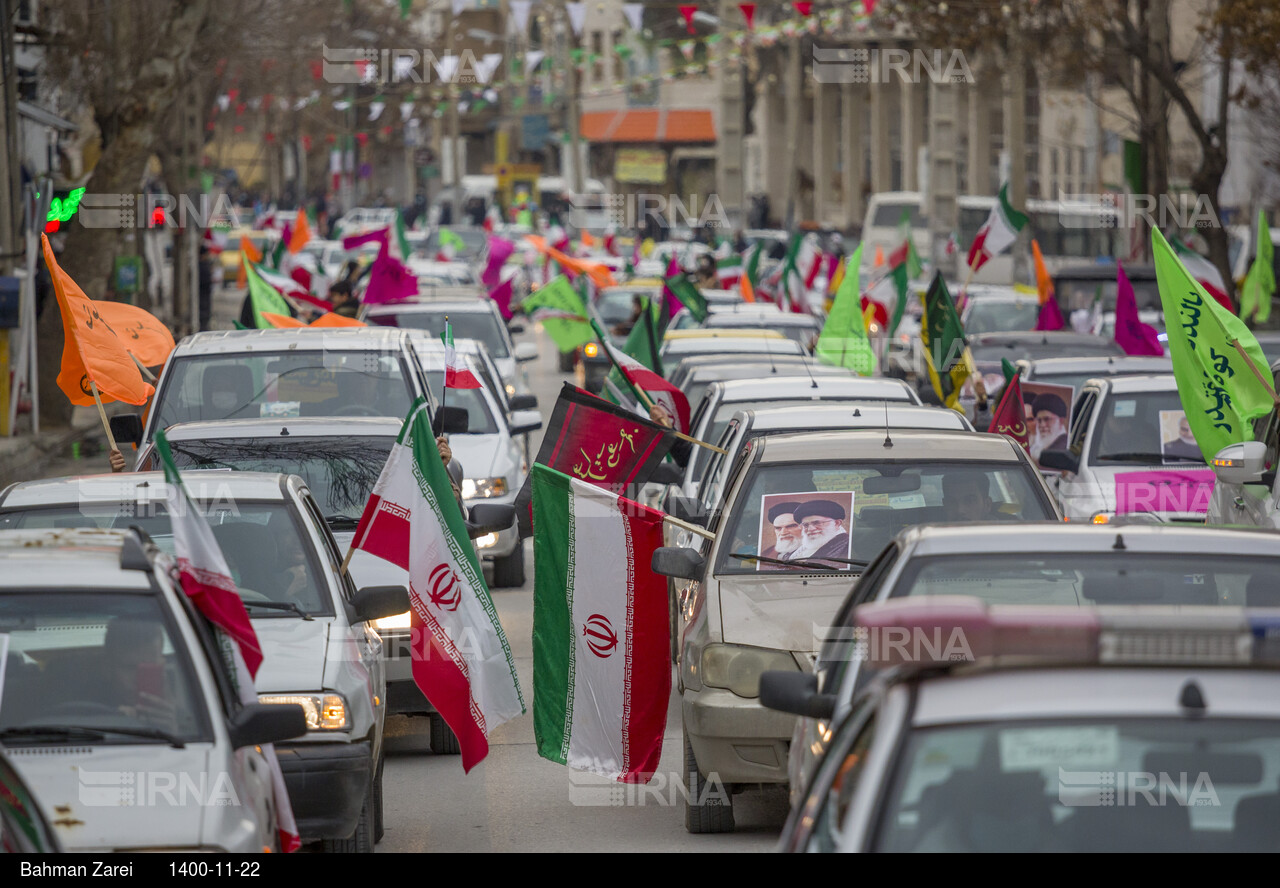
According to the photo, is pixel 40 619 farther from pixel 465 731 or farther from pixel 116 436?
pixel 116 436

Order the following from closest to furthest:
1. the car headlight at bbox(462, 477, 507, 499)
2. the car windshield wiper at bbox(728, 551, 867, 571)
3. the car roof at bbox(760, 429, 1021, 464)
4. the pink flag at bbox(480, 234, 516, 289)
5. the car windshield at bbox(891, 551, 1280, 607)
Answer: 1. the car windshield at bbox(891, 551, 1280, 607)
2. the car windshield wiper at bbox(728, 551, 867, 571)
3. the car roof at bbox(760, 429, 1021, 464)
4. the car headlight at bbox(462, 477, 507, 499)
5. the pink flag at bbox(480, 234, 516, 289)

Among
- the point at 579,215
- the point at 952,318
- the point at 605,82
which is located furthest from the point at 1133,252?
the point at 605,82

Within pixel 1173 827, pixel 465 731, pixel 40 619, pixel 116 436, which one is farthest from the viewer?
pixel 116 436

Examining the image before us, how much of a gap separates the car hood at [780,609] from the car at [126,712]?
216 centimetres

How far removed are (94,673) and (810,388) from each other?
7.36 m

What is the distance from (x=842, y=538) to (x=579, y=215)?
58970 millimetres

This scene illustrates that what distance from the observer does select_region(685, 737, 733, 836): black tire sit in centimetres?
714

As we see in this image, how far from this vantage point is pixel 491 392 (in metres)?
14.7

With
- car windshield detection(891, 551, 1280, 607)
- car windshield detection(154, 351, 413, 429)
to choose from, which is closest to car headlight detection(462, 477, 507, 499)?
car windshield detection(154, 351, 413, 429)

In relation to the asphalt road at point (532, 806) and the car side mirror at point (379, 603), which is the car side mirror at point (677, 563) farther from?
the car side mirror at point (379, 603)

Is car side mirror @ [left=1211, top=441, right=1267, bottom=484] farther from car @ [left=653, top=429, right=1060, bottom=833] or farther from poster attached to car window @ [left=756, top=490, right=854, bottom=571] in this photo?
poster attached to car window @ [left=756, top=490, right=854, bottom=571]

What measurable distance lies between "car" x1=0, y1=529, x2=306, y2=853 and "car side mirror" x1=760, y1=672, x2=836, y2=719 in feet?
4.16

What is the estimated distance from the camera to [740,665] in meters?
6.98

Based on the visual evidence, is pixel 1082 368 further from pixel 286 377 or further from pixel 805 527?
pixel 805 527
